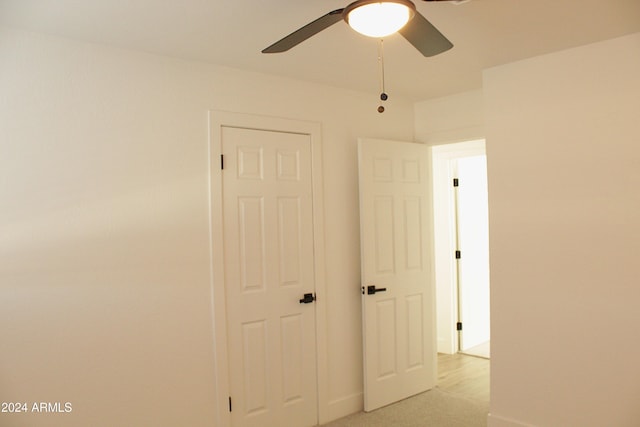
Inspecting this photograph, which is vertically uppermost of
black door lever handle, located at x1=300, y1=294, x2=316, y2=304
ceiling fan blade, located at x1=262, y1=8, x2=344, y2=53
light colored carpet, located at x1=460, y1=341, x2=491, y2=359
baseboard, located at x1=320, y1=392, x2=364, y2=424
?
ceiling fan blade, located at x1=262, y1=8, x2=344, y2=53

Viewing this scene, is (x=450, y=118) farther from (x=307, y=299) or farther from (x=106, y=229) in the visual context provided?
(x=106, y=229)

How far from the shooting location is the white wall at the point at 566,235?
2.43 meters

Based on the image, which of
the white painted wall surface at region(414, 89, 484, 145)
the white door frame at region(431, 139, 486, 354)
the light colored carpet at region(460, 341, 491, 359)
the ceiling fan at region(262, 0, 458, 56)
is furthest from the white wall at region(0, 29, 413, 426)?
the light colored carpet at region(460, 341, 491, 359)

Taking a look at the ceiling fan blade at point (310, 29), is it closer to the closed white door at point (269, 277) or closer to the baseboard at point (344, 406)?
the closed white door at point (269, 277)

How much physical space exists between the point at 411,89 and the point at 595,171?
149cm

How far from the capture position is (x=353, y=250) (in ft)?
11.3

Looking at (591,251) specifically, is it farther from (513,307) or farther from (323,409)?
(323,409)

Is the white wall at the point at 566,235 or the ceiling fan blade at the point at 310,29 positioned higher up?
the ceiling fan blade at the point at 310,29

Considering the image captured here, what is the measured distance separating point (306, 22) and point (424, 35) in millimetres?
768

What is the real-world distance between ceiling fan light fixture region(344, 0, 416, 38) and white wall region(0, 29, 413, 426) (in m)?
1.48

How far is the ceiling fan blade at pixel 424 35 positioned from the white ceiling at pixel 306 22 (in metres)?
0.35

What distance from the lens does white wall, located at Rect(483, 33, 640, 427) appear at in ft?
7.98

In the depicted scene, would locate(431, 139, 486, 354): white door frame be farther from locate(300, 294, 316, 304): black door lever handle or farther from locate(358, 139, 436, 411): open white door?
locate(300, 294, 316, 304): black door lever handle

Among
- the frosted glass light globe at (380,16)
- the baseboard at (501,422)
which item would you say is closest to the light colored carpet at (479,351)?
the baseboard at (501,422)
